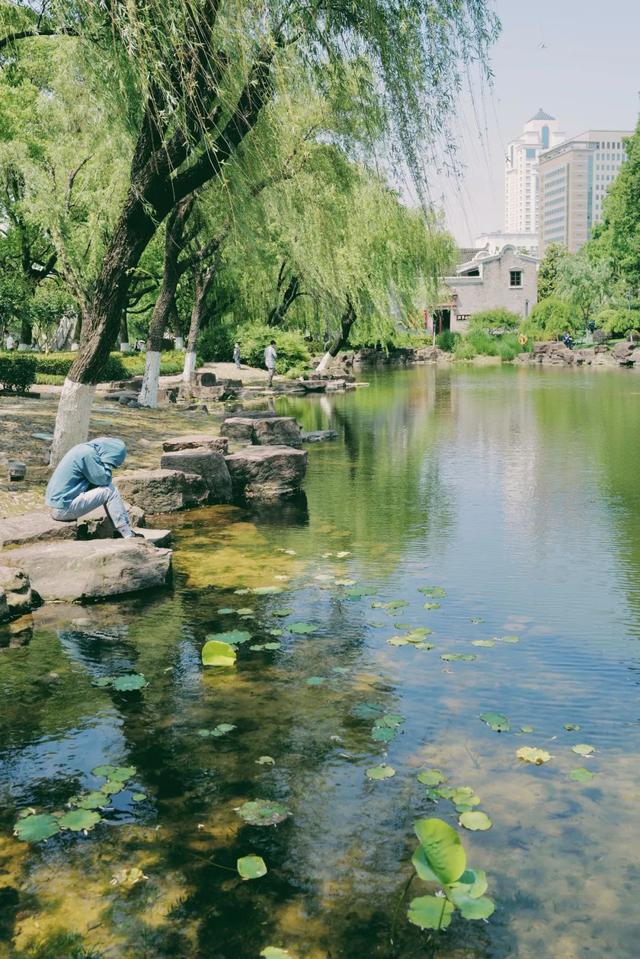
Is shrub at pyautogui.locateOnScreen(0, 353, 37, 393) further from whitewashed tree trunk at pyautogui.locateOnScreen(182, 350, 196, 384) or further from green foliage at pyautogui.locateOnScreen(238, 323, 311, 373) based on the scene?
green foliage at pyautogui.locateOnScreen(238, 323, 311, 373)

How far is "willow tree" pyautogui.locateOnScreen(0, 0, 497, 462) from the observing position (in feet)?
28.6

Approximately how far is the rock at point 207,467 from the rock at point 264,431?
13.7ft

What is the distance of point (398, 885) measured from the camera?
3.68 meters

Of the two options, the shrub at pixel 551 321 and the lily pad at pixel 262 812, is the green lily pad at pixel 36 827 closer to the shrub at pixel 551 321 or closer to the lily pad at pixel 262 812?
the lily pad at pixel 262 812

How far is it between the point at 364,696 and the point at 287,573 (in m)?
3.03

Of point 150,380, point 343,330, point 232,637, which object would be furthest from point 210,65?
point 343,330

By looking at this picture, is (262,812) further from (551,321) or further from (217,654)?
(551,321)

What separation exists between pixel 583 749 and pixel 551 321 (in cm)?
5763

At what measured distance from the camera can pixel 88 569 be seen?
7.59m

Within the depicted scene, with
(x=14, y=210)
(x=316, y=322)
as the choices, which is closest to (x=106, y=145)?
(x=14, y=210)

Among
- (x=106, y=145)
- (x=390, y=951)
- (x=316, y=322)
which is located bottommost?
(x=390, y=951)

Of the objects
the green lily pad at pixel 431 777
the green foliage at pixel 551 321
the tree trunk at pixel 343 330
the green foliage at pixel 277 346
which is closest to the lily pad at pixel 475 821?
the green lily pad at pixel 431 777

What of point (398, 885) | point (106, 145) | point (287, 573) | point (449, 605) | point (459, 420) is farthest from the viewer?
point (459, 420)

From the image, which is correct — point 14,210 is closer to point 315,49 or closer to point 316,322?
point 316,322
